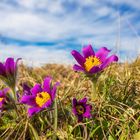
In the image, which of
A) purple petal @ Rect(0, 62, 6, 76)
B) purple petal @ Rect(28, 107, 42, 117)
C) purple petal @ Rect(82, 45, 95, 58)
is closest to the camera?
purple petal @ Rect(28, 107, 42, 117)

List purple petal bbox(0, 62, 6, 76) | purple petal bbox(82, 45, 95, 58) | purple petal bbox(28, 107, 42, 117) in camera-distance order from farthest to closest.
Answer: purple petal bbox(82, 45, 95, 58) < purple petal bbox(0, 62, 6, 76) < purple petal bbox(28, 107, 42, 117)

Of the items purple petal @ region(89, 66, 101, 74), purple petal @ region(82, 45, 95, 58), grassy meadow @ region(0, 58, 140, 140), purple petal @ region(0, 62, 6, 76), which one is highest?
purple petal @ region(82, 45, 95, 58)

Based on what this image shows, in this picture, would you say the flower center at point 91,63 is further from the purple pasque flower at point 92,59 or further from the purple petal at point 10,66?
the purple petal at point 10,66

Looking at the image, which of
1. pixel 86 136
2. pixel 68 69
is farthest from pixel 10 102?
pixel 68 69

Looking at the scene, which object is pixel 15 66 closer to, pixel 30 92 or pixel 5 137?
pixel 30 92

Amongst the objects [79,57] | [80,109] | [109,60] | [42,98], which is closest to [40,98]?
[42,98]

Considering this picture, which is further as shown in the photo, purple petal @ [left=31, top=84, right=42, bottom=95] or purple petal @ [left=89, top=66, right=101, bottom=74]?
purple petal @ [left=31, top=84, right=42, bottom=95]

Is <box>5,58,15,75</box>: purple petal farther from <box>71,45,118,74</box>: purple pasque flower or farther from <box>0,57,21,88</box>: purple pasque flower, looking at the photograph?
<box>71,45,118,74</box>: purple pasque flower

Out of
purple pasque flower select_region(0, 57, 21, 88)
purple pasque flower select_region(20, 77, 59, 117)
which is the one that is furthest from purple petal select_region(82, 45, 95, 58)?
purple pasque flower select_region(0, 57, 21, 88)
